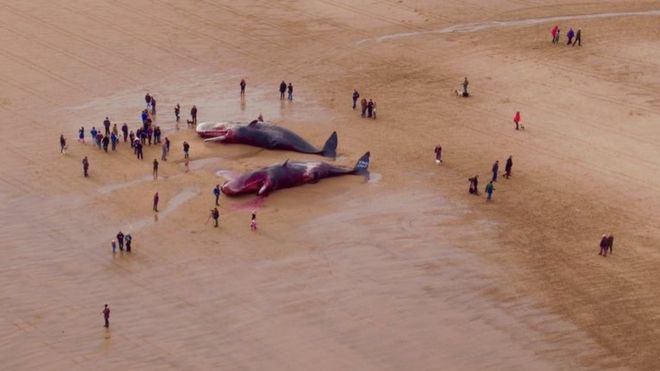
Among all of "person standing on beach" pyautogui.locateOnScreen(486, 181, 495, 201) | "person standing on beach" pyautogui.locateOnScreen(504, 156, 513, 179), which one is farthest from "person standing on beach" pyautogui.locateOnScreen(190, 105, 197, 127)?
"person standing on beach" pyautogui.locateOnScreen(504, 156, 513, 179)

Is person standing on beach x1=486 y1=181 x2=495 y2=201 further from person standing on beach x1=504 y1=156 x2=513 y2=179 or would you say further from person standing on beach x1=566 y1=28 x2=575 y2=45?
person standing on beach x1=566 y1=28 x2=575 y2=45

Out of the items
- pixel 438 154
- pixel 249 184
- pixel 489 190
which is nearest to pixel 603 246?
pixel 489 190

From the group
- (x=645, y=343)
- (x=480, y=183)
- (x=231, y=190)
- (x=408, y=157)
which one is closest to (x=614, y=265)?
(x=645, y=343)

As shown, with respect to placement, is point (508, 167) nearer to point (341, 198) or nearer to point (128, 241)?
point (341, 198)

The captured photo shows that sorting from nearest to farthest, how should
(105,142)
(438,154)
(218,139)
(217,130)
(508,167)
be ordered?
(508,167) < (105,142) < (438,154) < (218,139) < (217,130)

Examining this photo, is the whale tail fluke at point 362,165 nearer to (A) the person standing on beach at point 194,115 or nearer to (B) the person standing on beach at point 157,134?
(A) the person standing on beach at point 194,115

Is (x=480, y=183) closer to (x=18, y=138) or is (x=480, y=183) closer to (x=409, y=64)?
(x=409, y=64)
